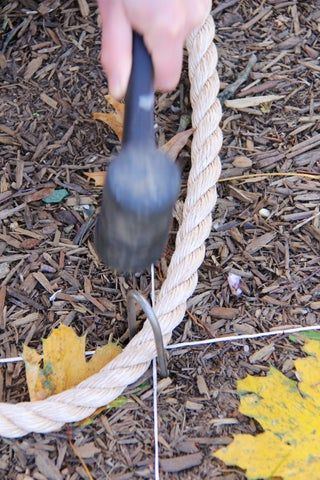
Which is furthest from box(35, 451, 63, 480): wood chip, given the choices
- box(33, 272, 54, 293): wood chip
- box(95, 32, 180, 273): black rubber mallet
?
box(95, 32, 180, 273): black rubber mallet

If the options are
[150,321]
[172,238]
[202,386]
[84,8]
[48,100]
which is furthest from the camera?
[84,8]

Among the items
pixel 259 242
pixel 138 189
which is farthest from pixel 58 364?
pixel 138 189

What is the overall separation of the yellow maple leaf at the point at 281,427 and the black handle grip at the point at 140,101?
0.50m

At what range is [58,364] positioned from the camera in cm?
122

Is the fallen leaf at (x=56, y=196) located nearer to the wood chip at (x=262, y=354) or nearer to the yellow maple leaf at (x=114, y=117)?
the yellow maple leaf at (x=114, y=117)

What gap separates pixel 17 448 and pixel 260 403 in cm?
35

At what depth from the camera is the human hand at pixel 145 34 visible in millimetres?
900

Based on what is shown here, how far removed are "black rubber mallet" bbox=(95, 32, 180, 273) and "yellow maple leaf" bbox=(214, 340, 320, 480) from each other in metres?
0.38

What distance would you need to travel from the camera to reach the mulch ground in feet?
3.95

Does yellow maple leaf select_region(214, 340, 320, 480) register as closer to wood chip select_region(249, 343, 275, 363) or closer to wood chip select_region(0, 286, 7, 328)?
wood chip select_region(249, 343, 275, 363)

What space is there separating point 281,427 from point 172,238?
1.18 ft

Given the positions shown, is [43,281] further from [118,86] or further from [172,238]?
[118,86]

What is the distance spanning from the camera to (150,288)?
52.1 inches

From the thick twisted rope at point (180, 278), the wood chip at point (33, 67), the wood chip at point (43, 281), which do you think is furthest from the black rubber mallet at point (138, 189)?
the wood chip at point (33, 67)
